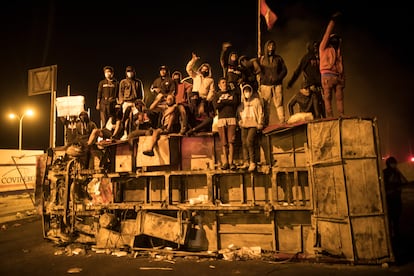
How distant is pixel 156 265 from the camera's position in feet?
24.1

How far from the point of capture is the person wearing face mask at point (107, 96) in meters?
10.7

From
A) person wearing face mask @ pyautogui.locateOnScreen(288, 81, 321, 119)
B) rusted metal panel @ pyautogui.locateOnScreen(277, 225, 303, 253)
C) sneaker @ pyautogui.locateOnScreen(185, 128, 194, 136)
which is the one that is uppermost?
person wearing face mask @ pyautogui.locateOnScreen(288, 81, 321, 119)

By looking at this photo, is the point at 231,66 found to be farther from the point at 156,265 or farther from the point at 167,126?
the point at 156,265

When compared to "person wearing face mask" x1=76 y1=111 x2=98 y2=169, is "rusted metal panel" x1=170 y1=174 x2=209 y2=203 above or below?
below

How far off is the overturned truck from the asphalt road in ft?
1.13

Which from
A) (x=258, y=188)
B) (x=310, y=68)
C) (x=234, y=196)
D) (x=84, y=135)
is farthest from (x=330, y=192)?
(x=84, y=135)

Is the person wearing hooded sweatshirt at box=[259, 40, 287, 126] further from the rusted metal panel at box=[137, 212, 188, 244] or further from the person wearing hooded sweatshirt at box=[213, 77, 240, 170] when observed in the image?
the rusted metal panel at box=[137, 212, 188, 244]

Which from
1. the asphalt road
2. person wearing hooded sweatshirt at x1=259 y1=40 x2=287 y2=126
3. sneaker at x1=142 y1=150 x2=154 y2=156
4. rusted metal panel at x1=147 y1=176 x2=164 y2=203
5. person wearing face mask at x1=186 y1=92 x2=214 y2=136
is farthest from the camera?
rusted metal panel at x1=147 y1=176 x2=164 y2=203

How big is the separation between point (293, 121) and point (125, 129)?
235 inches

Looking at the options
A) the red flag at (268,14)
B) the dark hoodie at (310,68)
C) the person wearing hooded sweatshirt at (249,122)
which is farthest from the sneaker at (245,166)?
the red flag at (268,14)

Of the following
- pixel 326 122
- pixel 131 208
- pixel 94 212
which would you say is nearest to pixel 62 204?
pixel 94 212

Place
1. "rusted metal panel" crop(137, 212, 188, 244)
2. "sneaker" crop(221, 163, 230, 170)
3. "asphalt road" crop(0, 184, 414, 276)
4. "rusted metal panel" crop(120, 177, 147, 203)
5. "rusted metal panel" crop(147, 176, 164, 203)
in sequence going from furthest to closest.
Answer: "rusted metal panel" crop(120, 177, 147, 203)
"rusted metal panel" crop(147, 176, 164, 203)
"rusted metal panel" crop(137, 212, 188, 244)
"sneaker" crop(221, 163, 230, 170)
"asphalt road" crop(0, 184, 414, 276)

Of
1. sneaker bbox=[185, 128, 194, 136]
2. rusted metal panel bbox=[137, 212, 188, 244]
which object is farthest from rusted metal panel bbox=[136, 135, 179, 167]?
rusted metal panel bbox=[137, 212, 188, 244]

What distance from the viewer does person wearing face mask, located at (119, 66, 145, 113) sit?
10562 millimetres
